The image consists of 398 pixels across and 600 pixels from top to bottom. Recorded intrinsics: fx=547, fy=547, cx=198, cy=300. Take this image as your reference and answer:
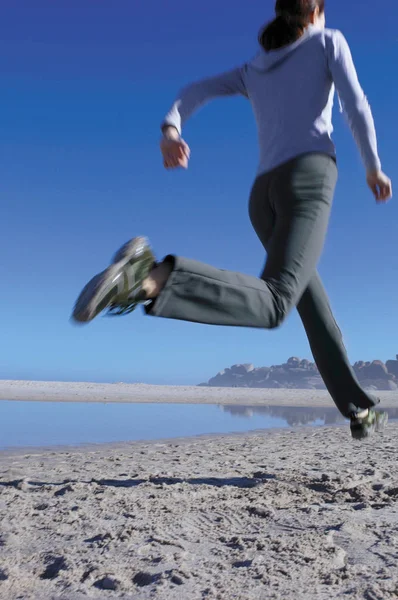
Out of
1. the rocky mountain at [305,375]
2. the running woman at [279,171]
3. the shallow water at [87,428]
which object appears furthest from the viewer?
the rocky mountain at [305,375]

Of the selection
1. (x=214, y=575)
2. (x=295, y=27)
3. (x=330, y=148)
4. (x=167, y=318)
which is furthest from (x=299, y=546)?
(x=295, y=27)

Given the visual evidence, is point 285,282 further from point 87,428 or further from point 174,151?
point 87,428

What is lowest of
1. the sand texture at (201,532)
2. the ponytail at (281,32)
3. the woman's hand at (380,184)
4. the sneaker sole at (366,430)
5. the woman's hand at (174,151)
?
the sand texture at (201,532)

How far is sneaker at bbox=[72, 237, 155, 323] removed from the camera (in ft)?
5.71

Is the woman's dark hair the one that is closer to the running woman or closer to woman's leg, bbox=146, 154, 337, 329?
the running woman

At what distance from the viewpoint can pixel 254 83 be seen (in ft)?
8.50

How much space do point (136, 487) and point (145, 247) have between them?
2.41 meters

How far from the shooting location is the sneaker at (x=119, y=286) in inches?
68.5

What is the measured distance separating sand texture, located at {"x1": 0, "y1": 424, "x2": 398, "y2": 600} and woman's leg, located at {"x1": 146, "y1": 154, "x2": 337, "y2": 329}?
3.08 ft

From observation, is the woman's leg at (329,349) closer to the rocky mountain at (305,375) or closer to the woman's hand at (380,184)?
the woman's hand at (380,184)

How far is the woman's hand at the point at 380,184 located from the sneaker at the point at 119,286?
3.45ft

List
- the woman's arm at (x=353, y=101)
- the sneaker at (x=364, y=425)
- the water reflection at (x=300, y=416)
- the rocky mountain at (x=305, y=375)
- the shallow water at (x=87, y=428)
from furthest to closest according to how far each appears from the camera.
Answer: the rocky mountain at (x=305, y=375), the water reflection at (x=300, y=416), the shallow water at (x=87, y=428), the sneaker at (x=364, y=425), the woman's arm at (x=353, y=101)

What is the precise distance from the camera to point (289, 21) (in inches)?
96.4

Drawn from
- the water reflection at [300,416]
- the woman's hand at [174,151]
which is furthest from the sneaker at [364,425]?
the water reflection at [300,416]
